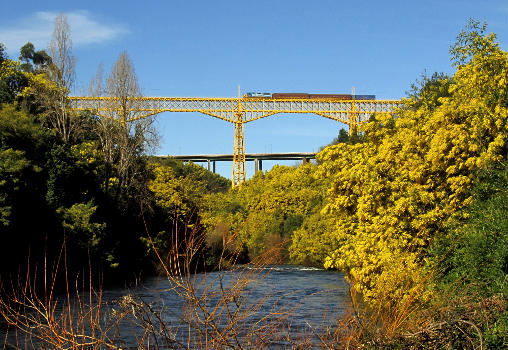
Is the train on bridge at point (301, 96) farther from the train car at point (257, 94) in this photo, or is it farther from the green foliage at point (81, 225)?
the green foliage at point (81, 225)

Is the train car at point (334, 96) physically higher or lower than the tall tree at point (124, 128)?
higher

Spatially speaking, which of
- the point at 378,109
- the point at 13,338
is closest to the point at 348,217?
the point at 13,338

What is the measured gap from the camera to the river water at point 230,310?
22.1ft

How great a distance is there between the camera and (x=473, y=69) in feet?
66.8

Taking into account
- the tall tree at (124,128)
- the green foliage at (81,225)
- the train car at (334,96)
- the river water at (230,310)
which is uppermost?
the train car at (334,96)

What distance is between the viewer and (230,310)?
18844 millimetres

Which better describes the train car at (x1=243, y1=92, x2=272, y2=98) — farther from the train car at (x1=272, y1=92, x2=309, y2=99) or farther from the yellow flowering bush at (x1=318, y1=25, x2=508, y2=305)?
the yellow flowering bush at (x1=318, y1=25, x2=508, y2=305)

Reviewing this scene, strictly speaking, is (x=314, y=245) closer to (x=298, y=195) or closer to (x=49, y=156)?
(x=298, y=195)

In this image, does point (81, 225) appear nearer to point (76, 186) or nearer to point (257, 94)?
point (76, 186)

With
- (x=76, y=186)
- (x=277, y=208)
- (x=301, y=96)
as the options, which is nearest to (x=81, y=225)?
(x=76, y=186)

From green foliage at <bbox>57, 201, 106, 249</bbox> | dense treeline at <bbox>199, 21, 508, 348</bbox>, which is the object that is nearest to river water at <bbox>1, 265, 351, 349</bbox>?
dense treeline at <bbox>199, 21, 508, 348</bbox>

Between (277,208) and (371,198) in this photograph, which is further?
(277,208)

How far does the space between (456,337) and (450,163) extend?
11978mm

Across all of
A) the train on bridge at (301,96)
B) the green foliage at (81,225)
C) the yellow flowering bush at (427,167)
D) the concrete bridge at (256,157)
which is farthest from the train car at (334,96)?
the yellow flowering bush at (427,167)
